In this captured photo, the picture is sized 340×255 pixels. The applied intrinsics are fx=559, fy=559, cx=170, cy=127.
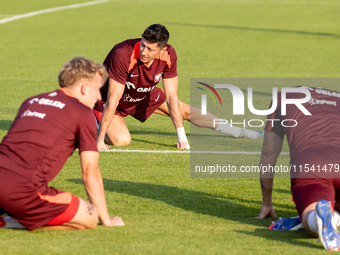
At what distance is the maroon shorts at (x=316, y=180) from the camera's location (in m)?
3.99

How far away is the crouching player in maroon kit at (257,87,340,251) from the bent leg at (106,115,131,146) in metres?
3.20

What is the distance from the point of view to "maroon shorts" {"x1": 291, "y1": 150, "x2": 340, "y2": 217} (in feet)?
13.1

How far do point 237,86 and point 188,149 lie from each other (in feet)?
16.9

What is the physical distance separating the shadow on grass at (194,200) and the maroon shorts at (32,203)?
4.17ft

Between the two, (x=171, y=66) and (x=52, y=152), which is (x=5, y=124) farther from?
(x=52, y=152)

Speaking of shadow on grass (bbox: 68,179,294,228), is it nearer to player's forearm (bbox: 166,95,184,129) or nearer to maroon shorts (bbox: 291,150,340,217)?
maroon shorts (bbox: 291,150,340,217)

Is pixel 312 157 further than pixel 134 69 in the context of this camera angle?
No

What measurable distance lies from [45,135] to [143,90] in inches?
144

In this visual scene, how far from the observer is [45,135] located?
3900mm

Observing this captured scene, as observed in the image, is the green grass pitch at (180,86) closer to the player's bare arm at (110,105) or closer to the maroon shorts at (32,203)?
the maroon shorts at (32,203)

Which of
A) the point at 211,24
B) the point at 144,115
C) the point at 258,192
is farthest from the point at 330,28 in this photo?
the point at 258,192

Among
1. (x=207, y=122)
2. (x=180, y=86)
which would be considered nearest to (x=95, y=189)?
(x=207, y=122)

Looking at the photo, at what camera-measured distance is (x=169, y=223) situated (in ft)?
14.7

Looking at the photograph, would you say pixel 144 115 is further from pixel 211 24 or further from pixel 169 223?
pixel 211 24
